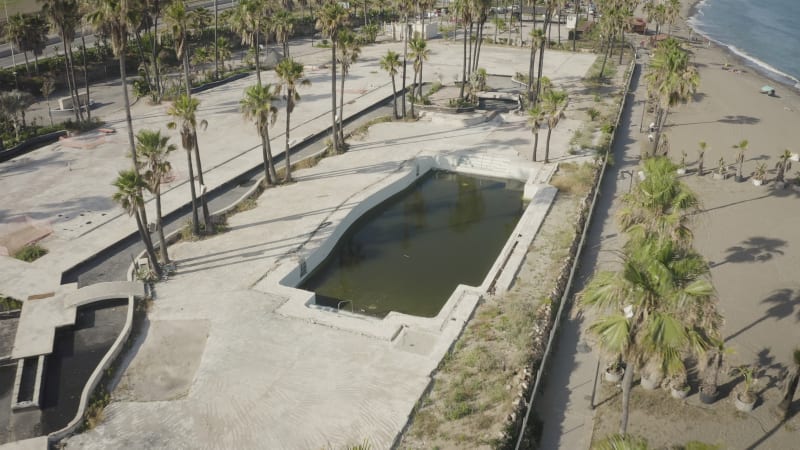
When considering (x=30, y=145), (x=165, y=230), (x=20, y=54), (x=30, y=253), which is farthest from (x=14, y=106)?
(x=20, y=54)

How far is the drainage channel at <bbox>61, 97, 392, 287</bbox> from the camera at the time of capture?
3083 centimetres

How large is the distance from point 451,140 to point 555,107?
9967 mm

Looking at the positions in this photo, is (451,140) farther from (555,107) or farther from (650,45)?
(650,45)

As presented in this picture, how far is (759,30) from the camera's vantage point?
385 feet

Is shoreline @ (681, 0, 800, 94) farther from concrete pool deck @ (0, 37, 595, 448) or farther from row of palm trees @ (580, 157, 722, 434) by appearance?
row of palm trees @ (580, 157, 722, 434)

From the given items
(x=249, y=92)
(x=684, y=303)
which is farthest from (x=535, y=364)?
(x=249, y=92)

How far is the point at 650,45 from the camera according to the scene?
88.1 metres

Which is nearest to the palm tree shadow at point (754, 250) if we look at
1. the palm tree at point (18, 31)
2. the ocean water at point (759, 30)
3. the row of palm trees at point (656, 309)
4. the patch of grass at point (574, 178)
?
the patch of grass at point (574, 178)

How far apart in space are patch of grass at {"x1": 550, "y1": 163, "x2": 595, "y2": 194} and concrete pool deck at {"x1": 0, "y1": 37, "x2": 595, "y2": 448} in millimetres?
3707

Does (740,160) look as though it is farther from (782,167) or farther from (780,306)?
(780,306)

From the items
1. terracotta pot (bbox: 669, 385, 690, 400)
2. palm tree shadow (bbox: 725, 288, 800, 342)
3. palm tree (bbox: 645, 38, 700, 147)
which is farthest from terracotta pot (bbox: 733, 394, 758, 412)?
palm tree (bbox: 645, 38, 700, 147)

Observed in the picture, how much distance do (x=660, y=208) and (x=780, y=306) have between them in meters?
10.8

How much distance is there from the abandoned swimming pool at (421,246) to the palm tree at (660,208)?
428 inches

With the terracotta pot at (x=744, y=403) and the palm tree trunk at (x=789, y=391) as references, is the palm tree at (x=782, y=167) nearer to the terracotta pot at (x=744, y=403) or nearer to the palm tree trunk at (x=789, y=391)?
the palm tree trunk at (x=789, y=391)
